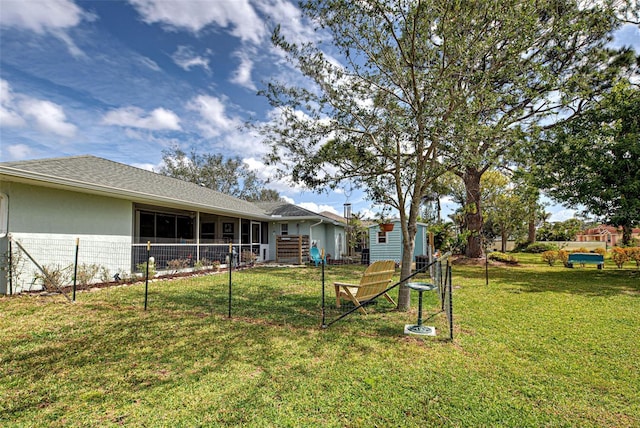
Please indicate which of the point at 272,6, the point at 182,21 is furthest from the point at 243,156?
the point at 272,6

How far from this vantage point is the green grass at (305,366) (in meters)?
2.75

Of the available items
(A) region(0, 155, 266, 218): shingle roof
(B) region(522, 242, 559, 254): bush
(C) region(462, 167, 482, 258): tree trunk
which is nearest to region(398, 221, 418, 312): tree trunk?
(A) region(0, 155, 266, 218): shingle roof

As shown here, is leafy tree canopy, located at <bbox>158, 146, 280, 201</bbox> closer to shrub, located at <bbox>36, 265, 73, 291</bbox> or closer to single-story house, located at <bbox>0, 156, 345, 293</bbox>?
single-story house, located at <bbox>0, 156, 345, 293</bbox>

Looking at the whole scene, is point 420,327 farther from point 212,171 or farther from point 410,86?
point 212,171

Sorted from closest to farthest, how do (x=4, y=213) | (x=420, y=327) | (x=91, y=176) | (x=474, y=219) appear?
(x=420, y=327) < (x=4, y=213) < (x=91, y=176) < (x=474, y=219)

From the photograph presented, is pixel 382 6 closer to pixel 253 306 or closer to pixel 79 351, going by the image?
pixel 253 306

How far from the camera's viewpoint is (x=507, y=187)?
84.5 ft

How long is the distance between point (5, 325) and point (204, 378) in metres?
4.22

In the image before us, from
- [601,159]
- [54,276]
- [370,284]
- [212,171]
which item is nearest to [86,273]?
[54,276]

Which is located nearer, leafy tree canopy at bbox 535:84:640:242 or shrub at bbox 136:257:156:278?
shrub at bbox 136:257:156:278

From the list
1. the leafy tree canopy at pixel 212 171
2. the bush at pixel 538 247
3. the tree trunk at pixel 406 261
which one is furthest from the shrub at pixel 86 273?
the bush at pixel 538 247

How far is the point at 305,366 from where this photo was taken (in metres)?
3.70

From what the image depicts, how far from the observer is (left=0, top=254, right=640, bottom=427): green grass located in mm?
2752

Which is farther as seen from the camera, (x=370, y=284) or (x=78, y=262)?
(x=78, y=262)
